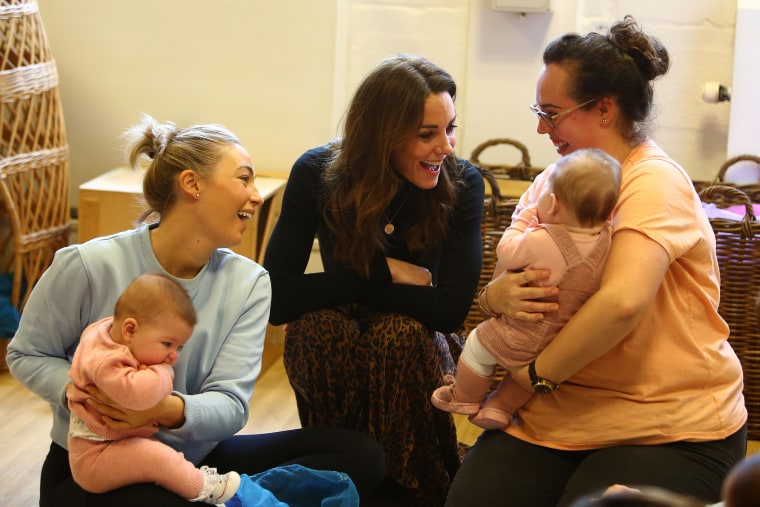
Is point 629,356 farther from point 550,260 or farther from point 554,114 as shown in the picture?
point 554,114

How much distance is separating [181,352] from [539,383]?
2.21ft

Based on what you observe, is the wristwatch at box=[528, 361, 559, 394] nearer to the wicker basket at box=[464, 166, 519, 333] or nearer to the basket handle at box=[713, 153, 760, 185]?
the wicker basket at box=[464, 166, 519, 333]

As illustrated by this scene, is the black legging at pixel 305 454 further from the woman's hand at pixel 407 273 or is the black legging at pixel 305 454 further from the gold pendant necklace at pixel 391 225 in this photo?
the gold pendant necklace at pixel 391 225

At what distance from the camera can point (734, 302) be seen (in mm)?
2725

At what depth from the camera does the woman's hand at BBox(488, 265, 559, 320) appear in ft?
5.70

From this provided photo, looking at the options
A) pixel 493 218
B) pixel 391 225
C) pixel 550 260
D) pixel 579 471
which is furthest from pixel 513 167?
pixel 579 471

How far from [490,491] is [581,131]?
71cm

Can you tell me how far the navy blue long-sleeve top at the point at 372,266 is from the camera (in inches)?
83.7

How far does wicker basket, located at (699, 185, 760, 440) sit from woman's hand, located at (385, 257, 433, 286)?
3.09 ft

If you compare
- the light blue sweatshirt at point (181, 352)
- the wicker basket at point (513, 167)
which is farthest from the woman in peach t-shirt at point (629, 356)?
the wicker basket at point (513, 167)

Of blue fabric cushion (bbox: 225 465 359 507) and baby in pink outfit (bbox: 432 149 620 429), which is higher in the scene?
baby in pink outfit (bbox: 432 149 620 429)

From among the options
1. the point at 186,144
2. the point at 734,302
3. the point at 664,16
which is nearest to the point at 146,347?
the point at 186,144

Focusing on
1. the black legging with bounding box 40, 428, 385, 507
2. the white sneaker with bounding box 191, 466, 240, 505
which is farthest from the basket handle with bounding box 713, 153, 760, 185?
the white sneaker with bounding box 191, 466, 240, 505

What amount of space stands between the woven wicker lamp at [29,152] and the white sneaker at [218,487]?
1679 mm
